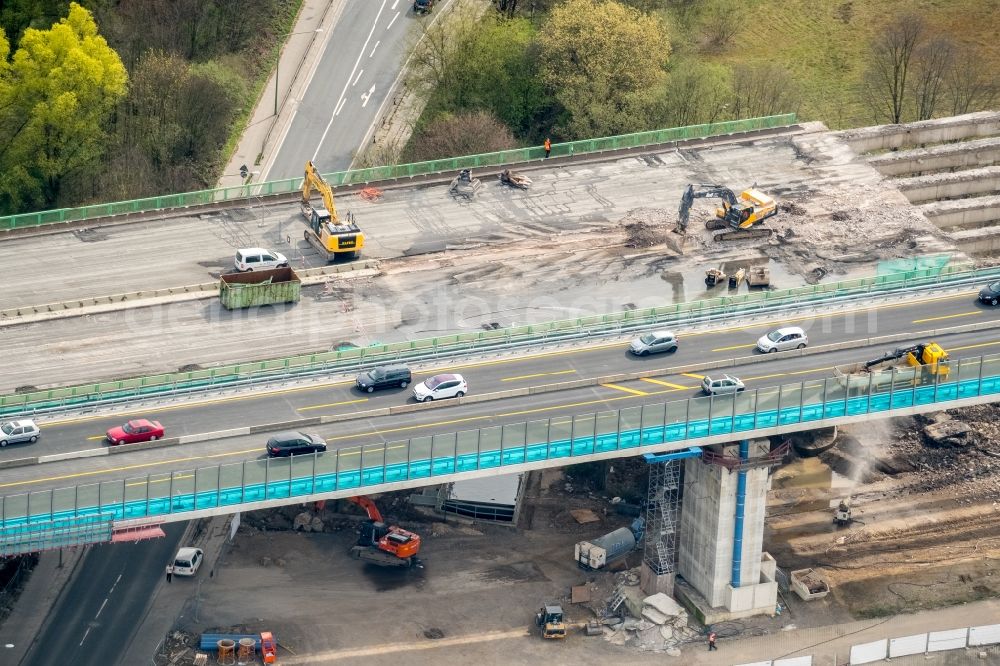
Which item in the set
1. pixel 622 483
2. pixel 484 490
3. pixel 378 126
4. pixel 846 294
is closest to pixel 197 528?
pixel 484 490

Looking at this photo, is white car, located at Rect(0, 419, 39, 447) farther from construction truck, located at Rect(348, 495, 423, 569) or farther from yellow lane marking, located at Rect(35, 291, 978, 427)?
construction truck, located at Rect(348, 495, 423, 569)

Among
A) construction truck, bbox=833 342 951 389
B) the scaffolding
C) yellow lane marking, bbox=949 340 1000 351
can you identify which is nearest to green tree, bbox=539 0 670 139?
yellow lane marking, bbox=949 340 1000 351

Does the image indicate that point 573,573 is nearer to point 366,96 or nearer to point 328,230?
point 328,230

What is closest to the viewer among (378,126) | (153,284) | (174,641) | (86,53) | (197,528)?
(174,641)

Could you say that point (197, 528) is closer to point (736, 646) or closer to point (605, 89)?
point (736, 646)

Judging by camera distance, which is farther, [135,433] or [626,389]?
[626,389]

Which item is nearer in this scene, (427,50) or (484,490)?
(484,490)

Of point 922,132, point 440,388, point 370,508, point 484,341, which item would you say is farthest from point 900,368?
point 922,132
